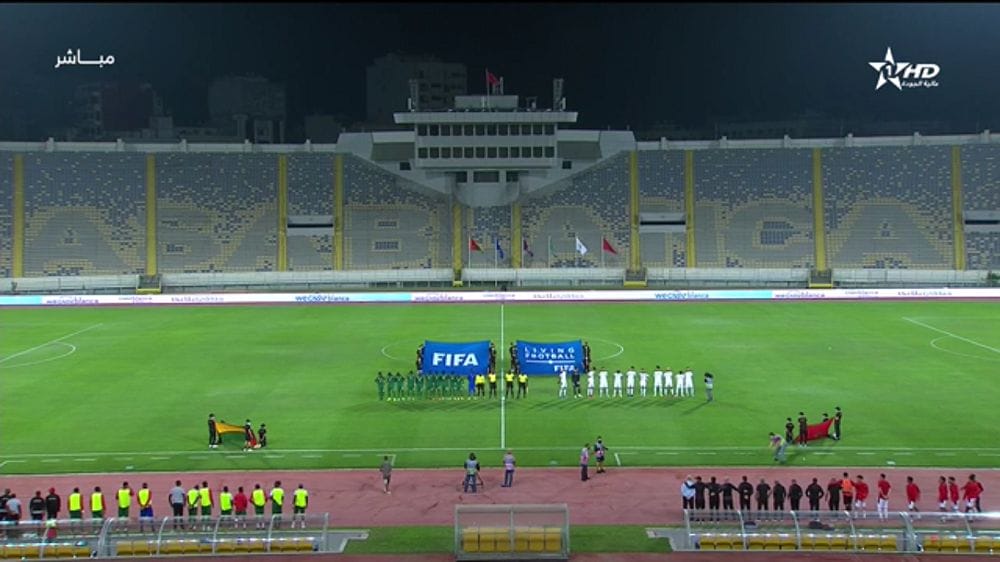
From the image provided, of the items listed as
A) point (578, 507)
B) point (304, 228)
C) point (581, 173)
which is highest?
point (581, 173)

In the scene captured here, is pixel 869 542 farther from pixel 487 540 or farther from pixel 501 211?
pixel 501 211

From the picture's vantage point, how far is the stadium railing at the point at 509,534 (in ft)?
54.5

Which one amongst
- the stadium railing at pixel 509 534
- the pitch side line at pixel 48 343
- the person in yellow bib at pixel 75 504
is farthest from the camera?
the pitch side line at pixel 48 343

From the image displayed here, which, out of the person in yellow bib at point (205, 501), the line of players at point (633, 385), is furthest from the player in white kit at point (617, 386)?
the person in yellow bib at point (205, 501)

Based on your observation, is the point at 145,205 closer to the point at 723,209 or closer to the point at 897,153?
the point at 723,209

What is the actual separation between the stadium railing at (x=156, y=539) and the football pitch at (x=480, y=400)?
6273 mm

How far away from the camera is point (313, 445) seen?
83.9ft

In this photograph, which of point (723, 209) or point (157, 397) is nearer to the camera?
point (157, 397)

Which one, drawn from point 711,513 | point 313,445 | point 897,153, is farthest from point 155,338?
point 897,153

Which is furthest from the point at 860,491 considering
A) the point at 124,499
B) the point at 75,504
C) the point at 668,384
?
the point at 75,504

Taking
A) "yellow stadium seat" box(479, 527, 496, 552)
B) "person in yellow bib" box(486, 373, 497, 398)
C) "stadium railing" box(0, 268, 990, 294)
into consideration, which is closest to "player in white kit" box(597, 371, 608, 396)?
"person in yellow bib" box(486, 373, 497, 398)

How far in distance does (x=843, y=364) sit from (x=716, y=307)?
789 inches

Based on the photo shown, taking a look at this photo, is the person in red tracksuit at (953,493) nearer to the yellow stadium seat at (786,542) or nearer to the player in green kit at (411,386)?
the yellow stadium seat at (786,542)

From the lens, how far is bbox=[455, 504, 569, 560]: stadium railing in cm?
1662
